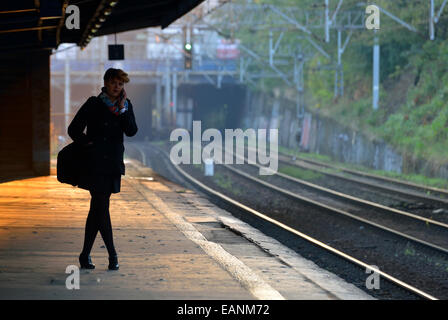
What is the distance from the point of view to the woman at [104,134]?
22.9ft

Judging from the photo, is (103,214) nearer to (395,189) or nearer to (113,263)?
(113,263)

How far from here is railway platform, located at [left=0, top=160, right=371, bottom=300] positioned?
659 cm

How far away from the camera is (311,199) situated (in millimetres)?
21609

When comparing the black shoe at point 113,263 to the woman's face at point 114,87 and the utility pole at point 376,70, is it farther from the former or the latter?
the utility pole at point 376,70

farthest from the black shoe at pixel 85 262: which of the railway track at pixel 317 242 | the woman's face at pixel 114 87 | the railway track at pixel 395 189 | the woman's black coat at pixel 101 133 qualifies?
the railway track at pixel 395 189

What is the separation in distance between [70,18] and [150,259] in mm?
8549

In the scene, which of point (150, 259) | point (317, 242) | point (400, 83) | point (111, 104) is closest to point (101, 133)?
point (111, 104)

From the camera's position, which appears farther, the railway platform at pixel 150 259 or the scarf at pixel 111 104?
the scarf at pixel 111 104

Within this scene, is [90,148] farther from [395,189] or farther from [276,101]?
[276,101]

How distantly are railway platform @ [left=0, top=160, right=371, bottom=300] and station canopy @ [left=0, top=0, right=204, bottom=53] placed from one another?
3.33 m

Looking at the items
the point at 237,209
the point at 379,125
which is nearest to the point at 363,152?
the point at 379,125

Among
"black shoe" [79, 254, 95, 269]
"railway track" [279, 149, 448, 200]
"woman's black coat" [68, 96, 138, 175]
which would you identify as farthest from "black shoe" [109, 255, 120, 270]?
"railway track" [279, 149, 448, 200]

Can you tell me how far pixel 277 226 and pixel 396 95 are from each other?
2249cm

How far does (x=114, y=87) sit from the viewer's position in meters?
6.96
